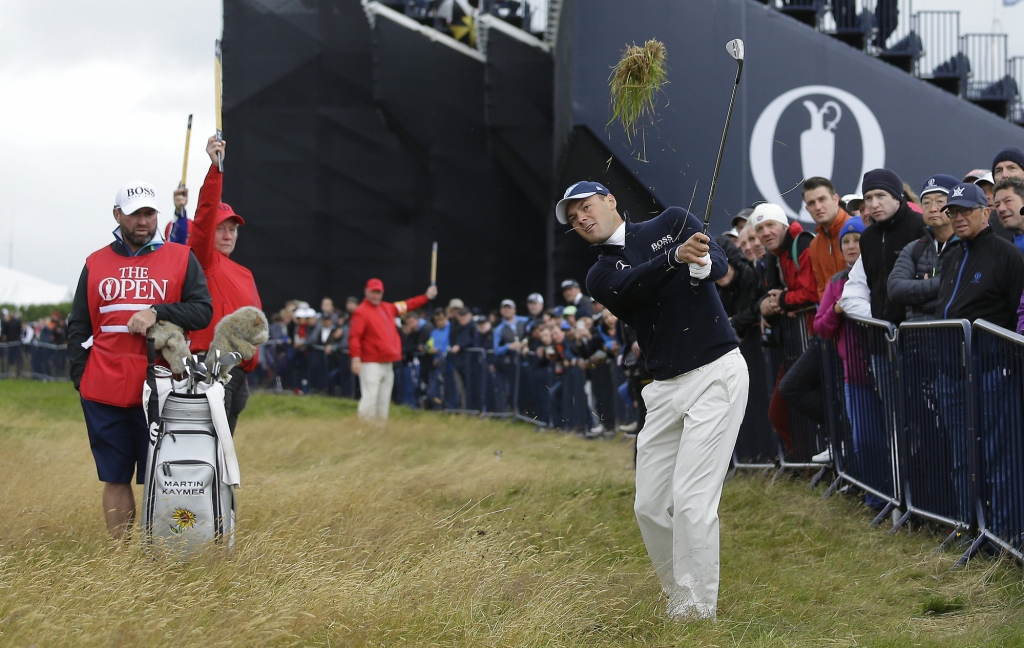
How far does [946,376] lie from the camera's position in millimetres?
7012

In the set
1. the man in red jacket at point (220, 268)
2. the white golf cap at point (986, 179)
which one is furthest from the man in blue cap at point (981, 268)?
the man in red jacket at point (220, 268)

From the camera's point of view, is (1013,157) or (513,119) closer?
(1013,157)

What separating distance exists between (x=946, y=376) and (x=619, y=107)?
2.37 meters

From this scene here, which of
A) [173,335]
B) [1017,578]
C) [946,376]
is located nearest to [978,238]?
[946,376]

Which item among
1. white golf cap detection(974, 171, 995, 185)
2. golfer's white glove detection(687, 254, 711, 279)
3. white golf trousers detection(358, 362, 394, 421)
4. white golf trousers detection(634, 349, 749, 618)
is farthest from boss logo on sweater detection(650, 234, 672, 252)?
white golf trousers detection(358, 362, 394, 421)

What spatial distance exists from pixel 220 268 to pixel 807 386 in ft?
14.1

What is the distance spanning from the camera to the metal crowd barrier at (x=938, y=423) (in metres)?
6.81

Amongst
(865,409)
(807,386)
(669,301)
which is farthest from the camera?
(807,386)

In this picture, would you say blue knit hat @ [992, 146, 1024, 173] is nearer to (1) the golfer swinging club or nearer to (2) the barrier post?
(2) the barrier post

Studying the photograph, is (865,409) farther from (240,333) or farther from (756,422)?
(240,333)

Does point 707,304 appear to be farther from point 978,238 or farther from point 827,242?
point 827,242

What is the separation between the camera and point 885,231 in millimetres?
8602

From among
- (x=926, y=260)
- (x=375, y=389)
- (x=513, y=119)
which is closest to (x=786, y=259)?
(x=926, y=260)

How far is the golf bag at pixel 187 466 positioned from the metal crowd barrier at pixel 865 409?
406 centimetres
